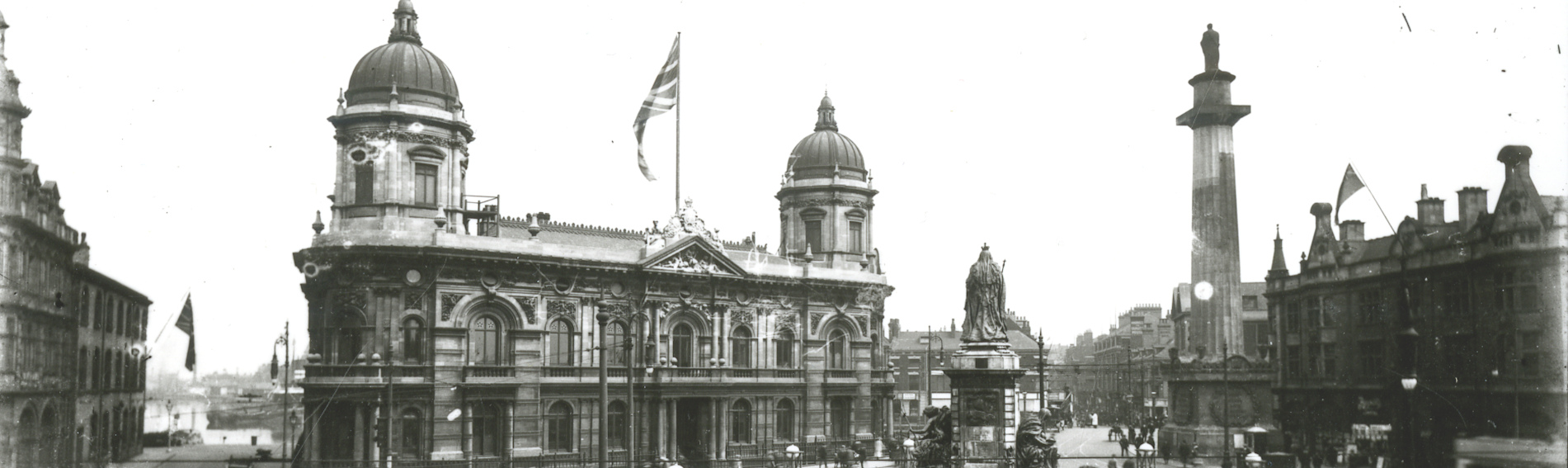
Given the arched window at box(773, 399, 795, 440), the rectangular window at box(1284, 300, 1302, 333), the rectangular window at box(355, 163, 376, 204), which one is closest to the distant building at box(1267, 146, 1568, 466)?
the rectangular window at box(1284, 300, 1302, 333)

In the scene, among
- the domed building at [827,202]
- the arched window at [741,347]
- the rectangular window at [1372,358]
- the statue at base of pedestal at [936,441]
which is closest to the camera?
the statue at base of pedestal at [936,441]

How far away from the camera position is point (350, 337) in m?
38.2

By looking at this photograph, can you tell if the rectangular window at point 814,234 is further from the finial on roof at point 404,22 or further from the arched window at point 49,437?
the arched window at point 49,437

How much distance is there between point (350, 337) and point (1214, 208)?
2987 centimetres

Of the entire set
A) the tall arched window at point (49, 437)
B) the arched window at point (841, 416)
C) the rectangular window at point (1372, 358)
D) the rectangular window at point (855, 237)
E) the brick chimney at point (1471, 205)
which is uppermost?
the rectangular window at point (855, 237)

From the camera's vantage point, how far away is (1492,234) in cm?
2517

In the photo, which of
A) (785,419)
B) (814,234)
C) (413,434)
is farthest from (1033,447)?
(814,234)

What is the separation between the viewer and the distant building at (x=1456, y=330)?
2345 cm

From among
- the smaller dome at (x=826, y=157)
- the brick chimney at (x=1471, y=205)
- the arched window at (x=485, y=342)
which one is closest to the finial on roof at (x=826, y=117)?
the smaller dome at (x=826, y=157)

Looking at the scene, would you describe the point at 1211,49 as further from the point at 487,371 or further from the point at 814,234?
the point at 487,371

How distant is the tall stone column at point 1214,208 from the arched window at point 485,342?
2496cm

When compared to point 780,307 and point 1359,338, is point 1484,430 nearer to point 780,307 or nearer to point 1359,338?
point 1359,338

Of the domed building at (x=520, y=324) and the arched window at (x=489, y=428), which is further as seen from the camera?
the arched window at (x=489, y=428)

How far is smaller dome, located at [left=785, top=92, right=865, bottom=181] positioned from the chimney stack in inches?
812
